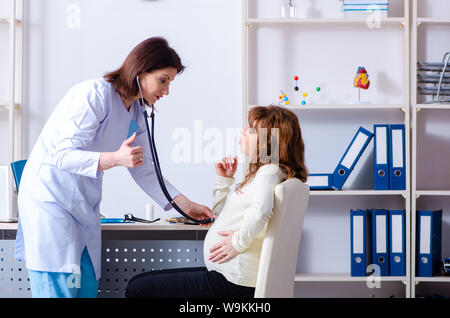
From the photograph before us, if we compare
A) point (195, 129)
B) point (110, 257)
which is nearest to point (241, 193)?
point (110, 257)

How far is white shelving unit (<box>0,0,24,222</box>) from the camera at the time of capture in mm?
2029

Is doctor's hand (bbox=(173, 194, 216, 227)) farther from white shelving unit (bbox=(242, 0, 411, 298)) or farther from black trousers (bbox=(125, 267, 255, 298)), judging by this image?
white shelving unit (bbox=(242, 0, 411, 298))

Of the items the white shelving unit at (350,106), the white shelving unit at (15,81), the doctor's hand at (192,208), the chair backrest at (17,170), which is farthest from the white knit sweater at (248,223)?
the white shelving unit at (15,81)

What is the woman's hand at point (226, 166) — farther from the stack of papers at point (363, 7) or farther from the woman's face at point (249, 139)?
the stack of papers at point (363, 7)

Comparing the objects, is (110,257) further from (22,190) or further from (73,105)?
(73,105)

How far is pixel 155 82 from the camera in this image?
1.41 metres

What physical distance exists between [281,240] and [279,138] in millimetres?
240

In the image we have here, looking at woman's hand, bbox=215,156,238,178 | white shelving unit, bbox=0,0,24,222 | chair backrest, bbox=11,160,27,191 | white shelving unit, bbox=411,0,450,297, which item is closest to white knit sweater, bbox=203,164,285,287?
woman's hand, bbox=215,156,238,178

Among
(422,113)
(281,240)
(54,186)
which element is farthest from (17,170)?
(422,113)

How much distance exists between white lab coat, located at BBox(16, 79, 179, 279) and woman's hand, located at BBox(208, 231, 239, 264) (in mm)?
309

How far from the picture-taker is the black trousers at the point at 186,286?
1231 mm

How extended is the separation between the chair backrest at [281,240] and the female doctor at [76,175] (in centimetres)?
37

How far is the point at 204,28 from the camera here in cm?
210
